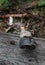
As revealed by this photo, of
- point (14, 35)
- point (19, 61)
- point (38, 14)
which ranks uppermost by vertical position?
point (38, 14)

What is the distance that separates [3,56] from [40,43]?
59 centimetres

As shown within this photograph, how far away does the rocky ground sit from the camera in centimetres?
290

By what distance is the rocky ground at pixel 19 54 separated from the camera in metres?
2.90

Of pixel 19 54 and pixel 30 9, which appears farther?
pixel 30 9

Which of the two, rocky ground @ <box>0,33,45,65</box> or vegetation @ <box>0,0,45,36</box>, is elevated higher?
vegetation @ <box>0,0,45,36</box>

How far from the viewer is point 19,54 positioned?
304 cm

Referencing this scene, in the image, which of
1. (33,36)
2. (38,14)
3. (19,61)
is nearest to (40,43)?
(33,36)

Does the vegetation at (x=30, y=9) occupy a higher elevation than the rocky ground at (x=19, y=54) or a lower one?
higher

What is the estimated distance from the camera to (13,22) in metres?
4.09

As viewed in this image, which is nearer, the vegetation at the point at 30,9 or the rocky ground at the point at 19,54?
the rocky ground at the point at 19,54

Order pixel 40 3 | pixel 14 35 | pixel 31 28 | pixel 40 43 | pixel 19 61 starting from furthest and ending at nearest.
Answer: pixel 40 3
pixel 31 28
pixel 14 35
pixel 40 43
pixel 19 61

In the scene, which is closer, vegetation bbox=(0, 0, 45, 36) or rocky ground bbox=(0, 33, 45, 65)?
rocky ground bbox=(0, 33, 45, 65)

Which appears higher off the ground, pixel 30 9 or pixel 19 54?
pixel 30 9

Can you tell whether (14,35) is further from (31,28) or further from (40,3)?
(40,3)
